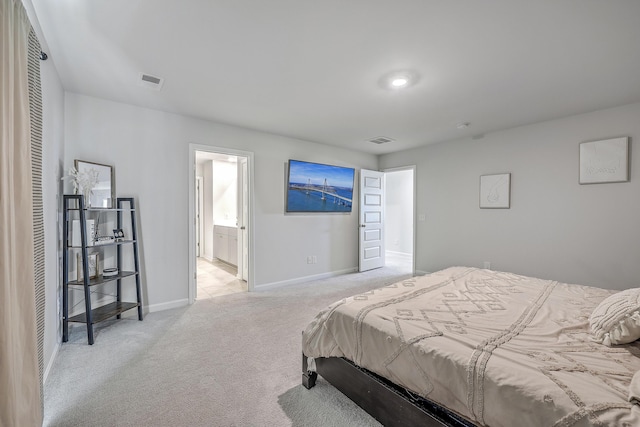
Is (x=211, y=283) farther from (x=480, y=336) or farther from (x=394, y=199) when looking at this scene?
(x=394, y=199)

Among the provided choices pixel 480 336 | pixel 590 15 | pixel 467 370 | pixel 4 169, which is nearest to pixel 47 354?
pixel 4 169

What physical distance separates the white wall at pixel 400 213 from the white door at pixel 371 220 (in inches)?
56.0

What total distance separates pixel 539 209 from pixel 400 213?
11.9 feet

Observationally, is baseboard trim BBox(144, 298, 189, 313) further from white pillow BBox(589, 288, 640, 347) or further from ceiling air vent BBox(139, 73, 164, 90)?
white pillow BBox(589, 288, 640, 347)

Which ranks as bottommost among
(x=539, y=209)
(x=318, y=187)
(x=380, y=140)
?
(x=539, y=209)

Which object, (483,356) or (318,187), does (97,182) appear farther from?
(483,356)

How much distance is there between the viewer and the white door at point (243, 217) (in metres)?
4.26

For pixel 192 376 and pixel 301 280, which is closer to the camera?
pixel 192 376

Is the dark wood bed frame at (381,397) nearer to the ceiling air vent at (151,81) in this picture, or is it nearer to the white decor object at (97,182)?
the white decor object at (97,182)

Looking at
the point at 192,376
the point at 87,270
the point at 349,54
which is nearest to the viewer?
the point at 192,376

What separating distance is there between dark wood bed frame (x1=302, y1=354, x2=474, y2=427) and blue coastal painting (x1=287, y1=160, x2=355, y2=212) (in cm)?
302

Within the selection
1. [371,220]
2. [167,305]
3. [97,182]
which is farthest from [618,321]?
[371,220]

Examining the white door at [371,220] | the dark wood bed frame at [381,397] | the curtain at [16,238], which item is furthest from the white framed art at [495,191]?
the curtain at [16,238]

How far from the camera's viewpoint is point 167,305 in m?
3.45
